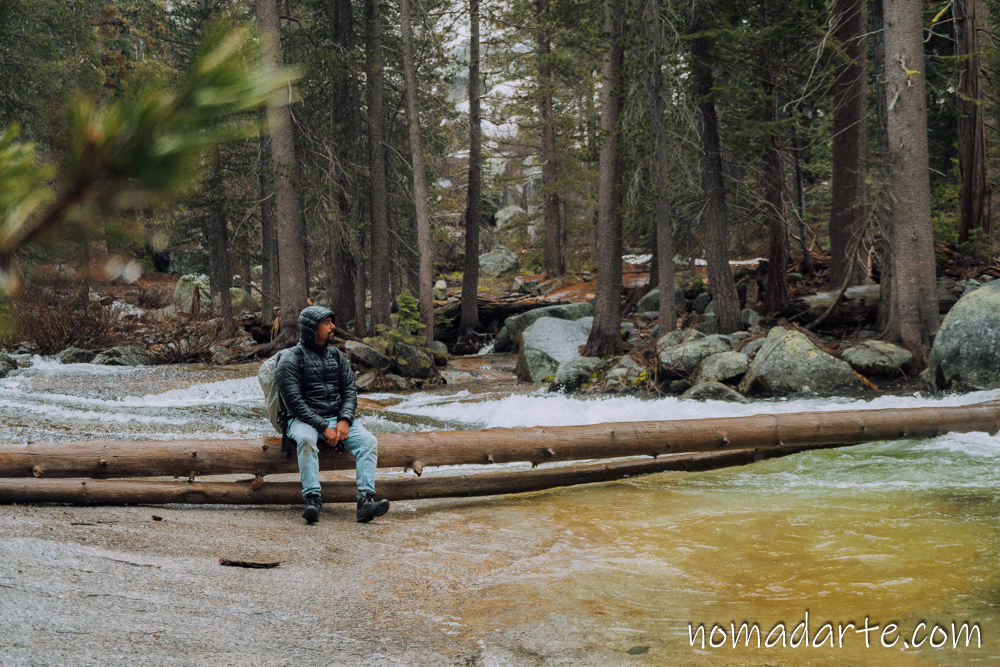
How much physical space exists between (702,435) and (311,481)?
13.1 feet

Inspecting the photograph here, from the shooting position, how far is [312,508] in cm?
575

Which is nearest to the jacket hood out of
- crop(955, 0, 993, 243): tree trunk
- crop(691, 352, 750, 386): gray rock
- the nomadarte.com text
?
the nomadarte.com text

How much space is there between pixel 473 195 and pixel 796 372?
591 inches

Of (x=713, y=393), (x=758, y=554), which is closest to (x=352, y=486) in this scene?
(x=758, y=554)

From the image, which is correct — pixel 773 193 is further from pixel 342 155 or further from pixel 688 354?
pixel 342 155

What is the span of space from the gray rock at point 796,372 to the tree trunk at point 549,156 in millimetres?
15982

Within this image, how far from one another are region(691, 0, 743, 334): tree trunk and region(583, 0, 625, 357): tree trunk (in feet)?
5.67

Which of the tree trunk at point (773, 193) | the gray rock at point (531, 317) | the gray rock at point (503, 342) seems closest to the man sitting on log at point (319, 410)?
the tree trunk at point (773, 193)

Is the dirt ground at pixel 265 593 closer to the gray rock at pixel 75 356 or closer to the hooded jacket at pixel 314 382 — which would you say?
the hooded jacket at pixel 314 382

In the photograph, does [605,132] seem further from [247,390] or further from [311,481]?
[311,481]

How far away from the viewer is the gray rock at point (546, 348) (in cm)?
1636

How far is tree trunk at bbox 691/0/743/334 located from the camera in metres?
14.8

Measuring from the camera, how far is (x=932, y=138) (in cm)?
2425

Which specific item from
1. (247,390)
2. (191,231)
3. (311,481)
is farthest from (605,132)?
(191,231)
